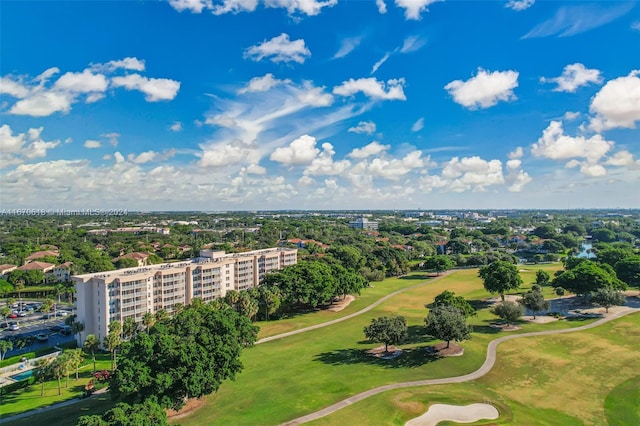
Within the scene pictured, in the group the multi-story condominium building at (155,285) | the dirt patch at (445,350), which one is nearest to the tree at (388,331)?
the dirt patch at (445,350)

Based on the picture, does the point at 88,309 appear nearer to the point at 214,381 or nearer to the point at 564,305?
the point at 214,381

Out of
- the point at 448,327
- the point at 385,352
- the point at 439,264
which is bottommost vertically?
the point at 385,352

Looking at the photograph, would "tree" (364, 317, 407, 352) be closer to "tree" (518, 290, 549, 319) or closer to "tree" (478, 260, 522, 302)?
"tree" (518, 290, 549, 319)

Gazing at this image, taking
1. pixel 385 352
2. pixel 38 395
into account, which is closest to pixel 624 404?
pixel 385 352

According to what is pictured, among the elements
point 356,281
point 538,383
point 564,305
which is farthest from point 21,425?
point 564,305

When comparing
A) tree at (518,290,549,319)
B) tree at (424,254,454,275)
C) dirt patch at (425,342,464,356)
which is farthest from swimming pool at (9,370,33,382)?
tree at (424,254,454,275)

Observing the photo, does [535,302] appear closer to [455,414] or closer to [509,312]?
[509,312]
